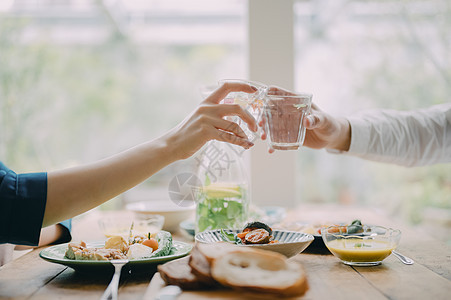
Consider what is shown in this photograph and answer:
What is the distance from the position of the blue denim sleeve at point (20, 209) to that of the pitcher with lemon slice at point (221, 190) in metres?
0.52

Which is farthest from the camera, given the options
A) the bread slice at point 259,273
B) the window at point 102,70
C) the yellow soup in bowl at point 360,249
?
the window at point 102,70

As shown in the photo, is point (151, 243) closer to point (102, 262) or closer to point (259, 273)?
point (102, 262)

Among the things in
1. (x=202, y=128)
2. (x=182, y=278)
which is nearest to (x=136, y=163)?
(x=202, y=128)

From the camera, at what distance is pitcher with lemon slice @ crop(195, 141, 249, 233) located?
4.32 feet

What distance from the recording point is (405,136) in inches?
66.6

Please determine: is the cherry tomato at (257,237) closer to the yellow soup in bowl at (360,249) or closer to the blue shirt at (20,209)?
the yellow soup in bowl at (360,249)

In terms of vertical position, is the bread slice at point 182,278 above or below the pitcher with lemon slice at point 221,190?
below

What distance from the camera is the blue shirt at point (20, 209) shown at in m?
0.89

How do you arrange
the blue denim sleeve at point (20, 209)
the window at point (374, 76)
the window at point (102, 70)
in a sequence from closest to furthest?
the blue denim sleeve at point (20, 209)
the window at point (374, 76)
the window at point (102, 70)

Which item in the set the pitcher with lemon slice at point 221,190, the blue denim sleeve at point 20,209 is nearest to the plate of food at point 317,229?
the pitcher with lemon slice at point 221,190

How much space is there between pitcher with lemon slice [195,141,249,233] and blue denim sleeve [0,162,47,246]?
1.70ft

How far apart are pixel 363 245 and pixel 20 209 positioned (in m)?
0.76

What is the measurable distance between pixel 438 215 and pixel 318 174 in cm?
141

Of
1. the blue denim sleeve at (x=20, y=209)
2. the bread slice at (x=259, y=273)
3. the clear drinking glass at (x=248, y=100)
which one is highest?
the clear drinking glass at (x=248, y=100)
